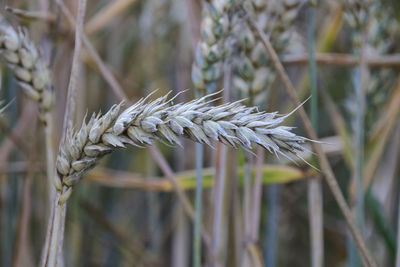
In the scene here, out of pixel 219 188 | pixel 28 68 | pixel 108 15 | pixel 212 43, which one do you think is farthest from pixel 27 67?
pixel 108 15

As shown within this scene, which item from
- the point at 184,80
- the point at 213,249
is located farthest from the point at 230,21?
the point at 184,80

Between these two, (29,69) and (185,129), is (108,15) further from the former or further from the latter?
(185,129)

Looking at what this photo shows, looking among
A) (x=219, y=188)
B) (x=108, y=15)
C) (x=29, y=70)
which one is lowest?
(x=219, y=188)

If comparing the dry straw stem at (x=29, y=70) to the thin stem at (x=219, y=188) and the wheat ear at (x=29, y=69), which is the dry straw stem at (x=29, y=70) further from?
the thin stem at (x=219, y=188)

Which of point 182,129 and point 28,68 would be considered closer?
point 182,129

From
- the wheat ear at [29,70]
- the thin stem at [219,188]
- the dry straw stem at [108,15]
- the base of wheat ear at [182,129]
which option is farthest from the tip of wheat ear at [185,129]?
the dry straw stem at [108,15]

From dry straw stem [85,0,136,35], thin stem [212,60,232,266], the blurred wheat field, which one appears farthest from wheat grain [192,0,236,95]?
dry straw stem [85,0,136,35]

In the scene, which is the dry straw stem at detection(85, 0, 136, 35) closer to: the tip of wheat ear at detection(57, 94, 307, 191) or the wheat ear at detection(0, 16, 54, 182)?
the wheat ear at detection(0, 16, 54, 182)

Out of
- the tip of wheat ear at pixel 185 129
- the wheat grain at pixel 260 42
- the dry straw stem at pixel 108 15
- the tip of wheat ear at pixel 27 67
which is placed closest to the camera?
the tip of wheat ear at pixel 185 129

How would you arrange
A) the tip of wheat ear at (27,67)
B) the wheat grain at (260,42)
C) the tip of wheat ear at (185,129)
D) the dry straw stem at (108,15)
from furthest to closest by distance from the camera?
the dry straw stem at (108,15)
the wheat grain at (260,42)
the tip of wheat ear at (27,67)
the tip of wheat ear at (185,129)
